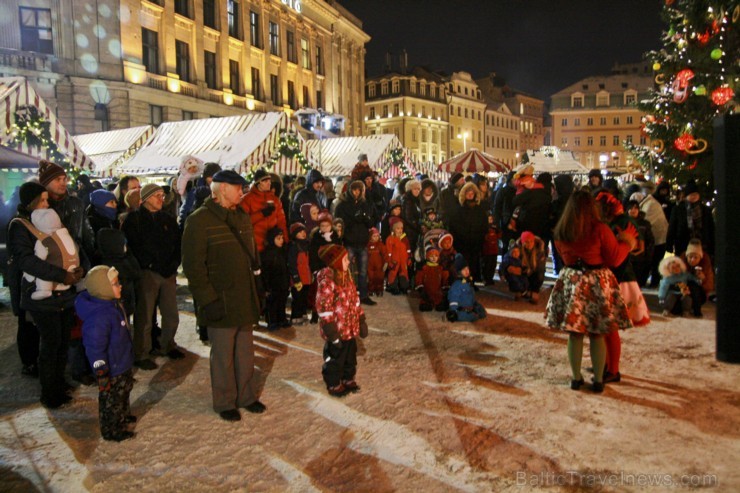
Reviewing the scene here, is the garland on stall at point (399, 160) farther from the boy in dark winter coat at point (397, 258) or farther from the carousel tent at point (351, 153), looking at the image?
the boy in dark winter coat at point (397, 258)

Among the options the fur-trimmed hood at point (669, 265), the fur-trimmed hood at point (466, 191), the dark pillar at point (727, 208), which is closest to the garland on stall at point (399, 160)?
the fur-trimmed hood at point (466, 191)

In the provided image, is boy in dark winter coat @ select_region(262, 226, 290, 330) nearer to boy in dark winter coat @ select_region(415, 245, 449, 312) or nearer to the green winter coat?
boy in dark winter coat @ select_region(415, 245, 449, 312)

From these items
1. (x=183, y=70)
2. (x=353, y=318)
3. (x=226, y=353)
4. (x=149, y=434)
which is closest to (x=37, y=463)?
(x=149, y=434)

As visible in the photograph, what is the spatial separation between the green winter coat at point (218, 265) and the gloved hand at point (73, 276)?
3.82 ft

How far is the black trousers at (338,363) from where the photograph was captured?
498 cm

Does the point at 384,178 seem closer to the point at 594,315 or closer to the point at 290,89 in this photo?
the point at 594,315

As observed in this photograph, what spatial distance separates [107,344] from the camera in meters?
4.07

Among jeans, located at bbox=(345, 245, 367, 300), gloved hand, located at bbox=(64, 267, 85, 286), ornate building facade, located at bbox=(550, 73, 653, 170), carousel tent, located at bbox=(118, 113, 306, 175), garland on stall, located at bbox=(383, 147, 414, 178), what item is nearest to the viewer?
gloved hand, located at bbox=(64, 267, 85, 286)

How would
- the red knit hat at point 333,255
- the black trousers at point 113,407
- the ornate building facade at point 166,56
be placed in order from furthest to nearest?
the ornate building facade at point 166,56
the red knit hat at point 333,255
the black trousers at point 113,407

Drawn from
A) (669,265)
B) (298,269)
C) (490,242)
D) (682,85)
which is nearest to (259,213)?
(298,269)

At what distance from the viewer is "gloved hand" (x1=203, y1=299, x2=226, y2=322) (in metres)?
4.30

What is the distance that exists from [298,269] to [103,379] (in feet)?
12.7

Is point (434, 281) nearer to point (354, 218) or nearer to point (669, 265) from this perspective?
point (354, 218)

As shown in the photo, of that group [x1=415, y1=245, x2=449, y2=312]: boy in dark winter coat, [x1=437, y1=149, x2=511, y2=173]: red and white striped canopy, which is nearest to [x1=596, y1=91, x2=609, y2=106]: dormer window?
[x1=437, y1=149, x2=511, y2=173]: red and white striped canopy
